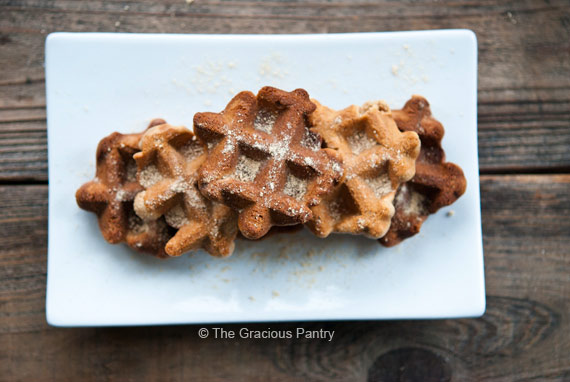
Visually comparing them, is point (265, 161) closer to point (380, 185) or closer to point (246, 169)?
point (246, 169)

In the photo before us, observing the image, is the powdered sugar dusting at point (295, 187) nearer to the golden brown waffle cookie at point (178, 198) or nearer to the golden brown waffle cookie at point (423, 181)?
the golden brown waffle cookie at point (178, 198)

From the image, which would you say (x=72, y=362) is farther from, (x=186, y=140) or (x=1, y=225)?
(x=186, y=140)

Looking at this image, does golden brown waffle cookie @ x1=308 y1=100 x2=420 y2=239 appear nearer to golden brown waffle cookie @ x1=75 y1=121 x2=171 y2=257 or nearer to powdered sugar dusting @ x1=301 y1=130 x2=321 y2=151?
powdered sugar dusting @ x1=301 y1=130 x2=321 y2=151

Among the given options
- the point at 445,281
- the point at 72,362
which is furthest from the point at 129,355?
the point at 445,281

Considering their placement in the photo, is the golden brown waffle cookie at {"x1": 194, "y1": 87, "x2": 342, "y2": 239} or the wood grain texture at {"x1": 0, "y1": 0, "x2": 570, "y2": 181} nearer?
the golden brown waffle cookie at {"x1": 194, "y1": 87, "x2": 342, "y2": 239}

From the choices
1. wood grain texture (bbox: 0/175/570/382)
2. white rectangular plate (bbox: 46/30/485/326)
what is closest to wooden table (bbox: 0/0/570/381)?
wood grain texture (bbox: 0/175/570/382)

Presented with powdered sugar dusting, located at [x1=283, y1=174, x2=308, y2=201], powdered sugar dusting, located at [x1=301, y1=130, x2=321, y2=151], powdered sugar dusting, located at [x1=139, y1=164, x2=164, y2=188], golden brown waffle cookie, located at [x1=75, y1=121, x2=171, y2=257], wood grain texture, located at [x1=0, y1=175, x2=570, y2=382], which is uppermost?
powdered sugar dusting, located at [x1=301, y1=130, x2=321, y2=151]
